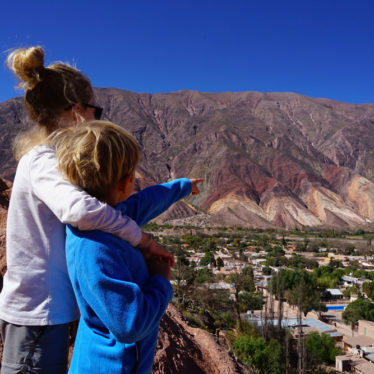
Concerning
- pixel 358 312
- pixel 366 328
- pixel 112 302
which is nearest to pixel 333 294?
pixel 358 312

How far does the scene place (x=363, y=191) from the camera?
88.1m

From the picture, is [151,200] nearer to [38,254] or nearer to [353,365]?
[38,254]

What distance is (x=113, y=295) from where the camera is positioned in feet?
3.59

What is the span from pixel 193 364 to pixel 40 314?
7.64ft

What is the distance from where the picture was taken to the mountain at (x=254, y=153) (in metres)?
78.7

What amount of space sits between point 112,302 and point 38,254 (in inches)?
15.1

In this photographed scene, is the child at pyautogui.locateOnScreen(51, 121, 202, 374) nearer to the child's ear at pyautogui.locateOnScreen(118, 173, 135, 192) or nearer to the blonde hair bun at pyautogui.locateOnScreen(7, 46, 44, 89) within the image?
the child's ear at pyautogui.locateOnScreen(118, 173, 135, 192)

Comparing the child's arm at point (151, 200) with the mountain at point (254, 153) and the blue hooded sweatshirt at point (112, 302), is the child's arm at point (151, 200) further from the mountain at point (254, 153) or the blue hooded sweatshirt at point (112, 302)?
the mountain at point (254, 153)

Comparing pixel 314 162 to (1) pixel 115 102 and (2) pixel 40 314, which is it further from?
(2) pixel 40 314

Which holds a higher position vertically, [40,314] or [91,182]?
[91,182]

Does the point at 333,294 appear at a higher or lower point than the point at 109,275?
lower

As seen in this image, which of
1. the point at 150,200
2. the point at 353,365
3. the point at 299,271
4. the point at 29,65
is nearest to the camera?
the point at 29,65

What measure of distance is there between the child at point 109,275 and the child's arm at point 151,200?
10.4 inches

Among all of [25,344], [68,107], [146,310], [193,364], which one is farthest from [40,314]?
[193,364]
